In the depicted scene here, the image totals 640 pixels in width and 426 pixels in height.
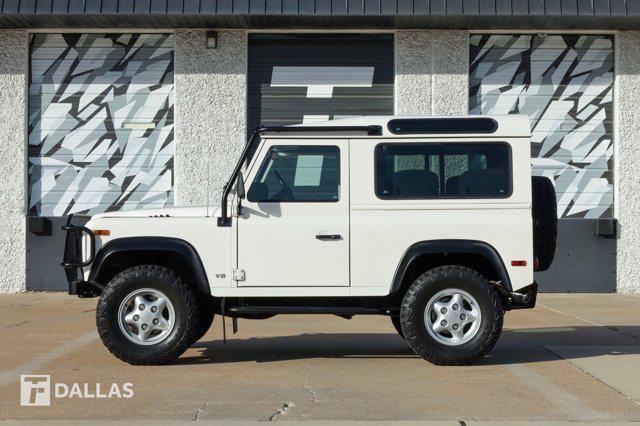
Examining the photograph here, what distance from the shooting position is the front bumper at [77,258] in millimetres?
9102

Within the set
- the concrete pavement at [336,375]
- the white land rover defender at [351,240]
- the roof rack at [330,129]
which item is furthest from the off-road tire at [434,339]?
the roof rack at [330,129]

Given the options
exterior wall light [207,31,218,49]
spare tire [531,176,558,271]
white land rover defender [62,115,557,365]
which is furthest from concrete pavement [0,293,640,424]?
exterior wall light [207,31,218,49]

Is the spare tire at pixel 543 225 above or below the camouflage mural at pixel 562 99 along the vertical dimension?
below

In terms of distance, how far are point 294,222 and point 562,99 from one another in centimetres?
905

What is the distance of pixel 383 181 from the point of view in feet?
30.4

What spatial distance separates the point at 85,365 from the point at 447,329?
3217mm

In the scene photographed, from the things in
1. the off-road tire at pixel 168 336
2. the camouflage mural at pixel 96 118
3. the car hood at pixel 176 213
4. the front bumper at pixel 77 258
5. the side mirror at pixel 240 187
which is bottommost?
the off-road tire at pixel 168 336

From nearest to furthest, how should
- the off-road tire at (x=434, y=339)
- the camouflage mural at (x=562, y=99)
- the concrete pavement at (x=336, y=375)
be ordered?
1. the concrete pavement at (x=336, y=375)
2. the off-road tire at (x=434, y=339)
3. the camouflage mural at (x=562, y=99)

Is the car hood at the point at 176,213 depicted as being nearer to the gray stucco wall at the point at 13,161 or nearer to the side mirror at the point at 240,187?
the side mirror at the point at 240,187

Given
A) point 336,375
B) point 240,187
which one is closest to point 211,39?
point 240,187

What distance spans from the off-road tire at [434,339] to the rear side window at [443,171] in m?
0.78

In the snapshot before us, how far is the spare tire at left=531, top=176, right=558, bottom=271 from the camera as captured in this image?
9.24m

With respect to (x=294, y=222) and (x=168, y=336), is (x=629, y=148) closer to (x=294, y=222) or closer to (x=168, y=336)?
(x=294, y=222)

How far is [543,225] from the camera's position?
30.4 ft
